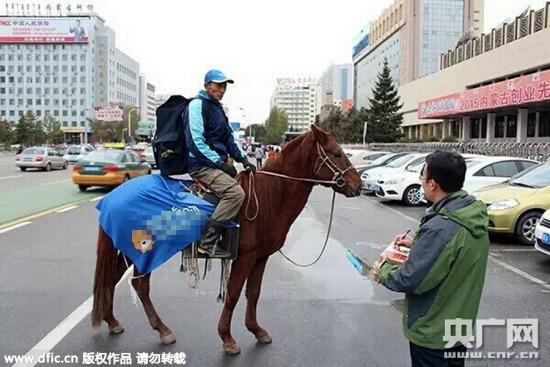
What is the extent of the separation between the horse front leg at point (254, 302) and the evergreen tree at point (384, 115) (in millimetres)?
67024

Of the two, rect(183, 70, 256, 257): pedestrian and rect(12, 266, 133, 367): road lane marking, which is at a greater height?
rect(183, 70, 256, 257): pedestrian

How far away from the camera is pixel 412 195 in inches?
692

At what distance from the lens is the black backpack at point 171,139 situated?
16.0 ft

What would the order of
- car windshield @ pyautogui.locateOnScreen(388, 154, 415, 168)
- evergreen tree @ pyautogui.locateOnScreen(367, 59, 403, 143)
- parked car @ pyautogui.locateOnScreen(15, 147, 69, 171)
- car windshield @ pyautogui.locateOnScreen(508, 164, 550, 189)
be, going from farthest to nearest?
evergreen tree @ pyautogui.locateOnScreen(367, 59, 403, 143), parked car @ pyautogui.locateOnScreen(15, 147, 69, 171), car windshield @ pyautogui.locateOnScreen(388, 154, 415, 168), car windshield @ pyautogui.locateOnScreen(508, 164, 550, 189)

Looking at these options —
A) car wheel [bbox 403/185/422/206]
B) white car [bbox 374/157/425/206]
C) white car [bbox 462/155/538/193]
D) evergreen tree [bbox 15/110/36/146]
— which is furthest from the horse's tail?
evergreen tree [bbox 15/110/36/146]

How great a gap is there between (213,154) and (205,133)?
23cm

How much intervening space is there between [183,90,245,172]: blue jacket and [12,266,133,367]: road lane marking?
6.47 feet

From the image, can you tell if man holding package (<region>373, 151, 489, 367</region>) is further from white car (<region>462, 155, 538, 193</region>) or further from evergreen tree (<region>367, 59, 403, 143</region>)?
evergreen tree (<region>367, 59, 403, 143</region>)

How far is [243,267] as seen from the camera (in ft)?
15.7

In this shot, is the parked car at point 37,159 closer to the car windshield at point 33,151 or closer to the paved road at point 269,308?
the car windshield at point 33,151

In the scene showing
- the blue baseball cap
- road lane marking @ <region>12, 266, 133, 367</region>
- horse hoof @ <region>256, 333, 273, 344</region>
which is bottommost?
road lane marking @ <region>12, 266, 133, 367</region>

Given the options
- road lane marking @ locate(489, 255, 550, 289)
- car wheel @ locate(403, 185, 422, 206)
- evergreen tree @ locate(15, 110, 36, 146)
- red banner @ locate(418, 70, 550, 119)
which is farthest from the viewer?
evergreen tree @ locate(15, 110, 36, 146)

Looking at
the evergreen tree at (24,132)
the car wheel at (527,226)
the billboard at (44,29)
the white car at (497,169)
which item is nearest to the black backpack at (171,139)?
the car wheel at (527,226)

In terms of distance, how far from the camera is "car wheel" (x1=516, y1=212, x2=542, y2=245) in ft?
33.8
